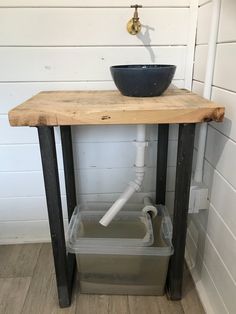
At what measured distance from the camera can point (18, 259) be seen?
1268 millimetres

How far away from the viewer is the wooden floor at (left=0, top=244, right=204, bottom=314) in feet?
3.32

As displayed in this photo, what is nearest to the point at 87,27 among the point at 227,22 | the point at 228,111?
the point at 227,22

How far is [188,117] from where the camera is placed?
2.42 ft

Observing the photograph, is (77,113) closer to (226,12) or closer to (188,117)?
(188,117)

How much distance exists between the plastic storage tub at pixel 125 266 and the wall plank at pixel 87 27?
27.3 inches

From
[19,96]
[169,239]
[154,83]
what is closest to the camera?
[154,83]

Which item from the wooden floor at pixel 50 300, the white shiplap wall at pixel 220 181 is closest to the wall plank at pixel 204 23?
the white shiplap wall at pixel 220 181

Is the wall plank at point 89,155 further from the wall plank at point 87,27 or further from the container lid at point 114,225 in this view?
the wall plank at point 87,27

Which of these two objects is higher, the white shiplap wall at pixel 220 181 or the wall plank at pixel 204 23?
the wall plank at pixel 204 23

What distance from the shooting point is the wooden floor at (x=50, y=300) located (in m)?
1.01

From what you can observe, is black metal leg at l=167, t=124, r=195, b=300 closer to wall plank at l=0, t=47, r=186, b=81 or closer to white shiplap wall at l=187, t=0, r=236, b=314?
white shiplap wall at l=187, t=0, r=236, b=314

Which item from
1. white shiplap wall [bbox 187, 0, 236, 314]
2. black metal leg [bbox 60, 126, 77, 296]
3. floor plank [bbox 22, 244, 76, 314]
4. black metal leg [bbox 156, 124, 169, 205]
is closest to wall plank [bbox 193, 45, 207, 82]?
white shiplap wall [bbox 187, 0, 236, 314]

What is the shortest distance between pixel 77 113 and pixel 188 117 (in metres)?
0.29

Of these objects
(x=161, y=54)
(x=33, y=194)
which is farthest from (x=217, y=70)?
(x=33, y=194)
